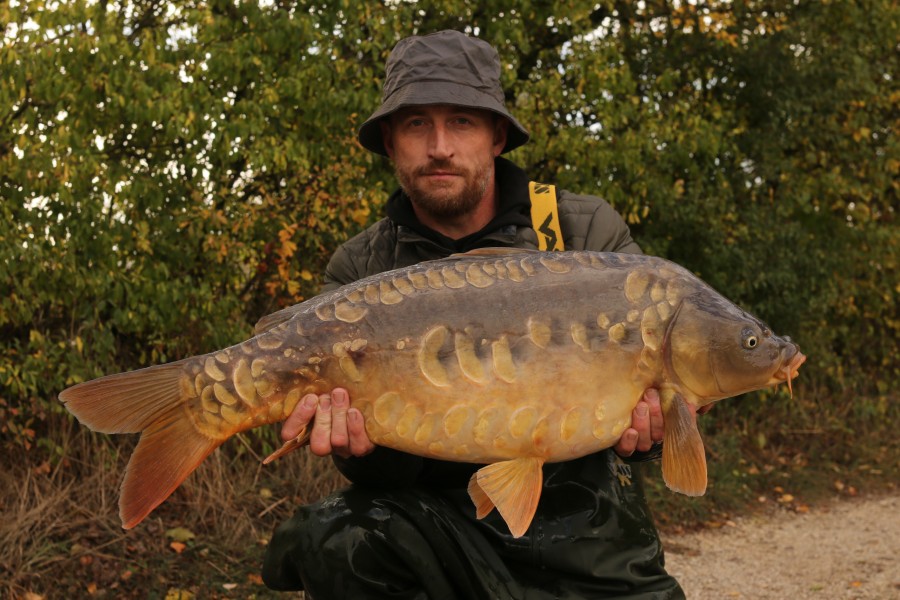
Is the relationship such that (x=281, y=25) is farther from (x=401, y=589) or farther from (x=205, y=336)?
(x=401, y=589)

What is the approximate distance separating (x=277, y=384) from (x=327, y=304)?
0.63ft

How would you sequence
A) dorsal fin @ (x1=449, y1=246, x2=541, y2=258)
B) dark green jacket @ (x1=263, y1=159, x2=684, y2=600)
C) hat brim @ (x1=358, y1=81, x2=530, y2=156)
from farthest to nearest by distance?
hat brim @ (x1=358, y1=81, x2=530, y2=156), dark green jacket @ (x1=263, y1=159, x2=684, y2=600), dorsal fin @ (x1=449, y1=246, x2=541, y2=258)

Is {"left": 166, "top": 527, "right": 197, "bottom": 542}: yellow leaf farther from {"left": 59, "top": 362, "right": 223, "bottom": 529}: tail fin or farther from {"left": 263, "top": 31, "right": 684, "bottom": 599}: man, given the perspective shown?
{"left": 59, "top": 362, "right": 223, "bottom": 529}: tail fin

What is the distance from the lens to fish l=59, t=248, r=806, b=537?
2146 millimetres

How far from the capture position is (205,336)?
4.82m

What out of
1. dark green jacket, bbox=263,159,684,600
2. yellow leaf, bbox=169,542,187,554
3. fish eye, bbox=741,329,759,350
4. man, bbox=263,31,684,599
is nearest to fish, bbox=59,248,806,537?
fish eye, bbox=741,329,759,350

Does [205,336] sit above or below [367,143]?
below

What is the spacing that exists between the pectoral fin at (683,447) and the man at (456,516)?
45 mm

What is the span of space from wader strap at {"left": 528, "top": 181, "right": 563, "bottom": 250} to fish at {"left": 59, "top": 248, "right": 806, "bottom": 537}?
58 cm

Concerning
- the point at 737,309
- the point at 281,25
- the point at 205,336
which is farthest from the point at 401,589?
the point at 281,25

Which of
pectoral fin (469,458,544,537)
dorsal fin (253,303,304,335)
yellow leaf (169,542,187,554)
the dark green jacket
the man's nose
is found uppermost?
the man's nose

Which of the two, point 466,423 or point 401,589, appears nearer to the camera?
point 466,423

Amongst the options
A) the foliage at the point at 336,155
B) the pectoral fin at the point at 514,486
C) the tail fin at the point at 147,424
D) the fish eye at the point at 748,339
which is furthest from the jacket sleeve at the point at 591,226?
the foliage at the point at 336,155

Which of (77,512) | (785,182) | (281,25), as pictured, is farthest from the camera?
(785,182)
